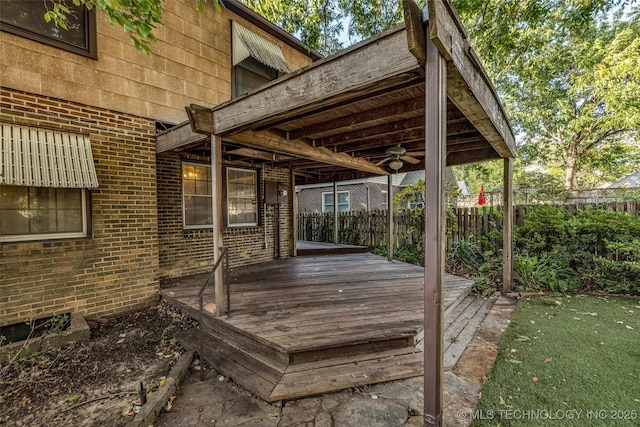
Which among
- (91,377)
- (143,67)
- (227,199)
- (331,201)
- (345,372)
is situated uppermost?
(143,67)

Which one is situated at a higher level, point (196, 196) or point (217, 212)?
point (196, 196)

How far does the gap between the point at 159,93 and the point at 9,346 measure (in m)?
3.91

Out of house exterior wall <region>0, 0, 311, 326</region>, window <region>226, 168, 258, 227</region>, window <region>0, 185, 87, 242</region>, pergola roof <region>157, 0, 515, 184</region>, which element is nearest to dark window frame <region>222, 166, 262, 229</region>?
window <region>226, 168, 258, 227</region>

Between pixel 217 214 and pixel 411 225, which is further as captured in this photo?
pixel 411 225

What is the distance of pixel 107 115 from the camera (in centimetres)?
412

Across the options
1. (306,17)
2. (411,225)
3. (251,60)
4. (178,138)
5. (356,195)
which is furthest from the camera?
(356,195)

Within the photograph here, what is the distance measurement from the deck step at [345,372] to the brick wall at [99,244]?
3.25 metres

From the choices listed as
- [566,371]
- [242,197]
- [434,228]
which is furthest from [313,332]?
[242,197]

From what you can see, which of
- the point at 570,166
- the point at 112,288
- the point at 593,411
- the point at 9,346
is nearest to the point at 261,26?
the point at 112,288

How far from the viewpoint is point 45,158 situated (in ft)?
11.4

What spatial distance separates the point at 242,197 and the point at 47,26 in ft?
13.0

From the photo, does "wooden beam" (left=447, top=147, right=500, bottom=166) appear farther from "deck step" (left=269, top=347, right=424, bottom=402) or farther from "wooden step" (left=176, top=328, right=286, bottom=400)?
"wooden step" (left=176, top=328, right=286, bottom=400)

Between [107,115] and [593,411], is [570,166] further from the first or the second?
[107,115]

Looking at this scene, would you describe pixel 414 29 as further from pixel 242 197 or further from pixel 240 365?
pixel 242 197
